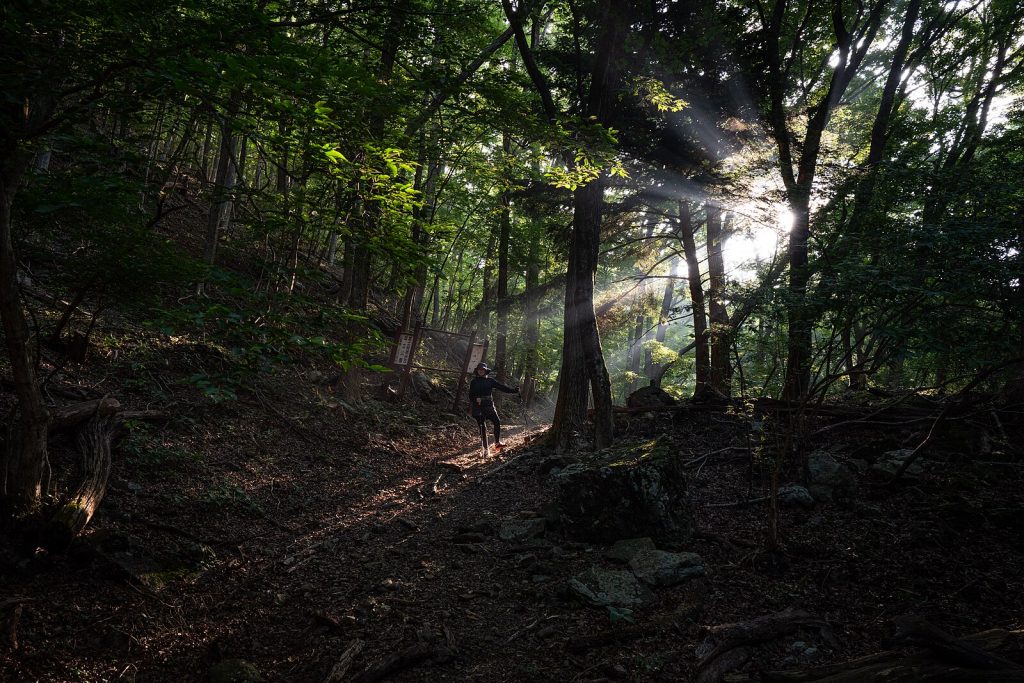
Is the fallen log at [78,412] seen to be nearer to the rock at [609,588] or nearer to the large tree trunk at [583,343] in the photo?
the rock at [609,588]

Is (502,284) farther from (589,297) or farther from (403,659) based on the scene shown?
(403,659)

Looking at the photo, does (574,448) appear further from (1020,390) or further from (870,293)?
(1020,390)

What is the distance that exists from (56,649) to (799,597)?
5.53 m

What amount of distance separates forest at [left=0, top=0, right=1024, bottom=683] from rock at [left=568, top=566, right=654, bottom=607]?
0.03m

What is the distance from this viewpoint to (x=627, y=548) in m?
5.08

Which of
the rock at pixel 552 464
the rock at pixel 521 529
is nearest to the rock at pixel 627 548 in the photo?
the rock at pixel 521 529

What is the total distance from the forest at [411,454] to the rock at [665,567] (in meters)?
0.04

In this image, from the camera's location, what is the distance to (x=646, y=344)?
18.8 m

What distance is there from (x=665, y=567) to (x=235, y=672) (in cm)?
350

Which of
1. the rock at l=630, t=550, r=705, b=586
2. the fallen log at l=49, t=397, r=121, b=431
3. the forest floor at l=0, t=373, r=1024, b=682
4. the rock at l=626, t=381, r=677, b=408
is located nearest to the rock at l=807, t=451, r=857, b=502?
the forest floor at l=0, t=373, r=1024, b=682

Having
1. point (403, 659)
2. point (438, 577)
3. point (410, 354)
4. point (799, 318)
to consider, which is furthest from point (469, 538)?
point (410, 354)

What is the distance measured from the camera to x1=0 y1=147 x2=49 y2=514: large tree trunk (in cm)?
370

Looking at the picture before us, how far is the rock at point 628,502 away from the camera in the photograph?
17.3 ft

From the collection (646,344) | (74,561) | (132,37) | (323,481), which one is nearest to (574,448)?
(323,481)
